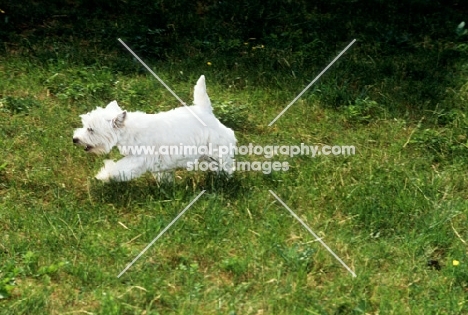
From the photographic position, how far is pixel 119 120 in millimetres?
5234

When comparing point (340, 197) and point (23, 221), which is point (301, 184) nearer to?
point (340, 197)

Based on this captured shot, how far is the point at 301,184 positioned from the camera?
5.56m

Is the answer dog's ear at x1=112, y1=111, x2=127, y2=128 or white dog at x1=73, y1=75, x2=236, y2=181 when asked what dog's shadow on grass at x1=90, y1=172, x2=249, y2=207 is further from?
dog's ear at x1=112, y1=111, x2=127, y2=128

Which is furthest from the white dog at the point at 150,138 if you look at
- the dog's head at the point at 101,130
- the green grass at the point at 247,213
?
the green grass at the point at 247,213

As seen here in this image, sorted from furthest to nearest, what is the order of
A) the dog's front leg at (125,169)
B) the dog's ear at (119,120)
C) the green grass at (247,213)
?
1. the dog's front leg at (125,169)
2. the dog's ear at (119,120)
3. the green grass at (247,213)

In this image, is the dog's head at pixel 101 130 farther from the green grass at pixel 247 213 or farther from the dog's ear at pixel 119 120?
the green grass at pixel 247 213

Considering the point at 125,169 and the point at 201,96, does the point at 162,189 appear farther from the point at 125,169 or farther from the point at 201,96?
the point at 201,96

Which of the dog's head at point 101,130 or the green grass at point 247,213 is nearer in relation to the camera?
the green grass at point 247,213

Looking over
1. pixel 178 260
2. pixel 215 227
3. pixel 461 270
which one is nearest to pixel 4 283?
pixel 178 260

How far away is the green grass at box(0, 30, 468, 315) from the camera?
14.5 ft

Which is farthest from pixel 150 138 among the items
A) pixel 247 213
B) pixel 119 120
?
pixel 247 213

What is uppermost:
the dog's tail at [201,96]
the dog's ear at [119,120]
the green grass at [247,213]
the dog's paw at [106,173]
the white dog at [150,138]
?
the dog's tail at [201,96]

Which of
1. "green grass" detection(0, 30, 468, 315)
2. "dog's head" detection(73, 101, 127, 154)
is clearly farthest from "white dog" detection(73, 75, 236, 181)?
"green grass" detection(0, 30, 468, 315)

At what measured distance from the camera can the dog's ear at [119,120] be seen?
5.22m
